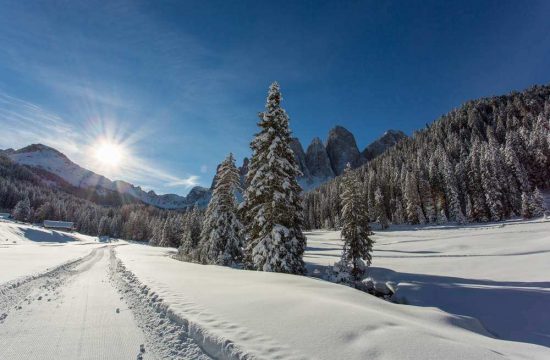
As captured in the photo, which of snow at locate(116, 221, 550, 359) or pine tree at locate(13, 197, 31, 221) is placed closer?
snow at locate(116, 221, 550, 359)

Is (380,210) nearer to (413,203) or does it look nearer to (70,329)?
(413,203)

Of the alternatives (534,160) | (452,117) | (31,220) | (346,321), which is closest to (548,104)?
(452,117)

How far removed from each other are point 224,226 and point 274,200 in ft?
30.4

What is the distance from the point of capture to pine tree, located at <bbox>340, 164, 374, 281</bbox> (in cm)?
2525

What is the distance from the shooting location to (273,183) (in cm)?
1969

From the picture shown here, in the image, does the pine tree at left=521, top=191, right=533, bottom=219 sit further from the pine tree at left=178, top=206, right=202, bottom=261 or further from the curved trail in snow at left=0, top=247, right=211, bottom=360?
the curved trail in snow at left=0, top=247, right=211, bottom=360

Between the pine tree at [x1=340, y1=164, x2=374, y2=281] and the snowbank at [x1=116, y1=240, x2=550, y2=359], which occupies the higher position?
the pine tree at [x1=340, y1=164, x2=374, y2=281]

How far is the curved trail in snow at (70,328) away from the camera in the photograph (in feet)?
15.6

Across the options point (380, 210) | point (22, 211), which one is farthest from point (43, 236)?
point (380, 210)

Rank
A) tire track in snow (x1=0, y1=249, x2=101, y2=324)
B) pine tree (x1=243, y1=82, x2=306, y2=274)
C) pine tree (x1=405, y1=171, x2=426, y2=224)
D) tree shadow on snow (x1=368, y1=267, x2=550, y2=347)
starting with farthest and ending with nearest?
pine tree (x1=405, y1=171, x2=426, y2=224)
pine tree (x1=243, y1=82, x2=306, y2=274)
tree shadow on snow (x1=368, y1=267, x2=550, y2=347)
tire track in snow (x1=0, y1=249, x2=101, y2=324)

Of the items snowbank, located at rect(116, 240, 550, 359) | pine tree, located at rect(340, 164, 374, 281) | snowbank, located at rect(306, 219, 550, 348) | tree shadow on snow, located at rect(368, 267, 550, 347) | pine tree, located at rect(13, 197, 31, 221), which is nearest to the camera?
snowbank, located at rect(116, 240, 550, 359)

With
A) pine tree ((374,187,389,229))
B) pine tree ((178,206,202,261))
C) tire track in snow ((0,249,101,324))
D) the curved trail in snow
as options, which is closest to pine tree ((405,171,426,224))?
pine tree ((374,187,389,229))

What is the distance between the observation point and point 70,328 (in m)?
5.93

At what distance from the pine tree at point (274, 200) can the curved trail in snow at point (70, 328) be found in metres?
10.1
